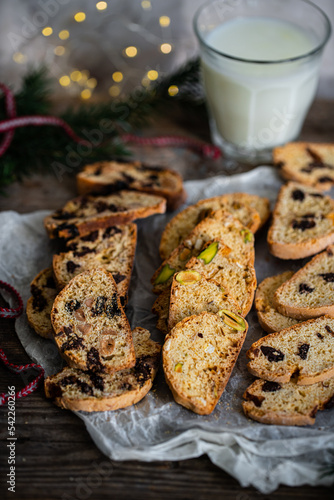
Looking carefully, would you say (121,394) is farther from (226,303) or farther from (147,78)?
(147,78)

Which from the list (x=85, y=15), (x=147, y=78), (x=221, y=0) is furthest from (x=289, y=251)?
(x=85, y=15)

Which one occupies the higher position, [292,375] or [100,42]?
[100,42]

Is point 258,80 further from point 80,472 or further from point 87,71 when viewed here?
point 80,472

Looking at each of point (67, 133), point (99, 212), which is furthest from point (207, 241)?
point (67, 133)

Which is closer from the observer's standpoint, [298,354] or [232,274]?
[298,354]

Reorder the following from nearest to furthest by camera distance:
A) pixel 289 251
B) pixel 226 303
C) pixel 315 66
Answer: pixel 226 303 → pixel 289 251 → pixel 315 66

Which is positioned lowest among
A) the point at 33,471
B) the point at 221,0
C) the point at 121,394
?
the point at 33,471
